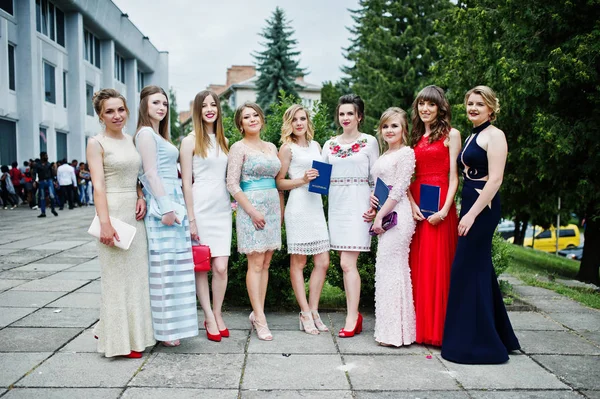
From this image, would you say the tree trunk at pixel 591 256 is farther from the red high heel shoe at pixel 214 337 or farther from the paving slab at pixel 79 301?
the paving slab at pixel 79 301

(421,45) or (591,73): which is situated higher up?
(421,45)

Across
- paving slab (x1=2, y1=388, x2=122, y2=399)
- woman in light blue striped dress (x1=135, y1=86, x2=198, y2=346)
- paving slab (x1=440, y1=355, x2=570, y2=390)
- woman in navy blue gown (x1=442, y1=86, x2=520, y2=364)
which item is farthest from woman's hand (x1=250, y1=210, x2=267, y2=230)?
paving slab (x1=440, y1=355, x2=570, y2=390)

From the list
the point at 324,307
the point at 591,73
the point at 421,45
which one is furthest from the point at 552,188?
the point at 421,45

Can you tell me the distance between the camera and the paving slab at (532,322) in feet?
18.5

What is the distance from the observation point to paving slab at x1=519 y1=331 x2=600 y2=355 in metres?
4.80

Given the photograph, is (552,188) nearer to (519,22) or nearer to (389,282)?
(519,22)

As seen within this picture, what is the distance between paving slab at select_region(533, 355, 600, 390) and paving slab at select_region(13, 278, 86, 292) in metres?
5.77

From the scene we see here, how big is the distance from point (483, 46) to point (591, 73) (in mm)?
3909

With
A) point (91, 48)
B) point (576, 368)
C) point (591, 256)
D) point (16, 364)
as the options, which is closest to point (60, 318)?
point (16, 364)

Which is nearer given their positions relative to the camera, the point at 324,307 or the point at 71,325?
the point at 71,325

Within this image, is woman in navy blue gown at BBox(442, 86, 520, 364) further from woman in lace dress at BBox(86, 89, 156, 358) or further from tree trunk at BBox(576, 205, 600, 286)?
tree trunk at BBox(576, 205, 600, 286)

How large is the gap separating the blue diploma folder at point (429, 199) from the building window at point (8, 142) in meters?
22.2

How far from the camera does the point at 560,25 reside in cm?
1057

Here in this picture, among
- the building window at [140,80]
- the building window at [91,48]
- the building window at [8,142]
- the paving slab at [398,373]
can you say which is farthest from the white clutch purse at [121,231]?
the building window at [140,80]
